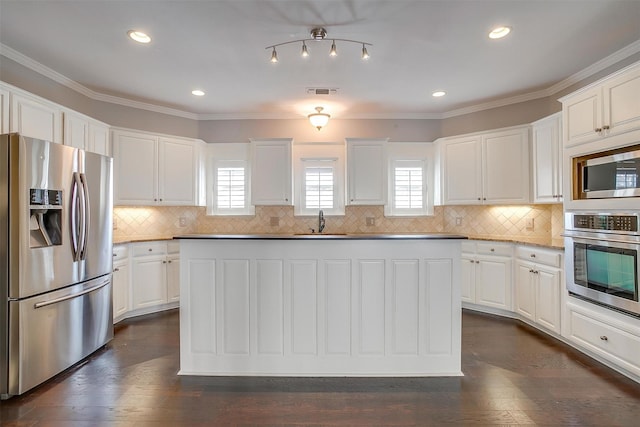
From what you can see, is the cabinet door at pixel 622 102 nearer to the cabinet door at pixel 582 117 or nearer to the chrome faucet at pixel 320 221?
the cabinet door at pixel 582 117

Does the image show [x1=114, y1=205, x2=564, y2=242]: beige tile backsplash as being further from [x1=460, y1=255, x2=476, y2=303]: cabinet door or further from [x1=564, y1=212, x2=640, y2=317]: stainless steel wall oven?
[x1=564, y1=212, x2=640, y2=317]: stainless steel wall oven

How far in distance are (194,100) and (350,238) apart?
307 cm

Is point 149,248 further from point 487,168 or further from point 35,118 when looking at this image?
point 487,168

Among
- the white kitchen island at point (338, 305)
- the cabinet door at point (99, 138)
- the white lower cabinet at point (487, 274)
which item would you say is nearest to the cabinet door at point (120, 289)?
the cabinet door at point (99, 138)

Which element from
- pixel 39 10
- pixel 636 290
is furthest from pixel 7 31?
pixel 636 290

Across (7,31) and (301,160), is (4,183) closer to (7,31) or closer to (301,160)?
(7,31)

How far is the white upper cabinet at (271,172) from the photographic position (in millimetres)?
4473

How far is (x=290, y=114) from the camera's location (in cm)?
467

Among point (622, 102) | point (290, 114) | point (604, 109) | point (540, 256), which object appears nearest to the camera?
point (622, 102)

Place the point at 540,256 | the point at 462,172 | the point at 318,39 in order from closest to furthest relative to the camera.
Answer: the point at 318,39, the point at 540,256, the point at 462,172

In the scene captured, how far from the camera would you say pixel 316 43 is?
9.07 ft

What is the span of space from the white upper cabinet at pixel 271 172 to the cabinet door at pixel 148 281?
150cm

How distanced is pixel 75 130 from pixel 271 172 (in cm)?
221

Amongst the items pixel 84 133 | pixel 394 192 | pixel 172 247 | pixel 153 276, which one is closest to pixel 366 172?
pixel 394 192
